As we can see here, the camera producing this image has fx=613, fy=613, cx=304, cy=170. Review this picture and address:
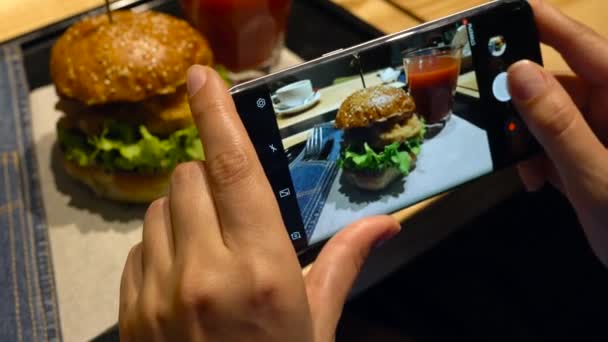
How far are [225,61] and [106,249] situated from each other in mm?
513

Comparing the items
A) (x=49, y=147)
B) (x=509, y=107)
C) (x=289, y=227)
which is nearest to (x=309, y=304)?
(x=289, y=227)

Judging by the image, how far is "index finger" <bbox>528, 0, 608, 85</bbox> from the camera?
82 cm

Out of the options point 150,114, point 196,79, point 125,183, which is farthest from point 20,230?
point 196,79

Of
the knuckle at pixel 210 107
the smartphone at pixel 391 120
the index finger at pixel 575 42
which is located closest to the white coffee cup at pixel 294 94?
the smartphone at pixel 391 120

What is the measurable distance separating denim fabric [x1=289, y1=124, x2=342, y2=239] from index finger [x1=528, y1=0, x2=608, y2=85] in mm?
320

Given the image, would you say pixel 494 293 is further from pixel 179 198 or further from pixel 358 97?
pixel 179 198

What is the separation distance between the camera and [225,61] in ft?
4.50

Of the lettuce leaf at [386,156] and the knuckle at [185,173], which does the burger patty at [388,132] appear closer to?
the lettuce leaf at [386,156]

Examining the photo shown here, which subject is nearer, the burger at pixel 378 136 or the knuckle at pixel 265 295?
the knuckle at pixel 265 295

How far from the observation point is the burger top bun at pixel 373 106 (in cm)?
76

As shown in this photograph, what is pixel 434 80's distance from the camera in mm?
783

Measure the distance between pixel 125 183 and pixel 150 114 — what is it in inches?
5.2

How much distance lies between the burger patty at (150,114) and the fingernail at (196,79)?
497mm

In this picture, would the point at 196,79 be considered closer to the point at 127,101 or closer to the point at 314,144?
the point at 314,144
